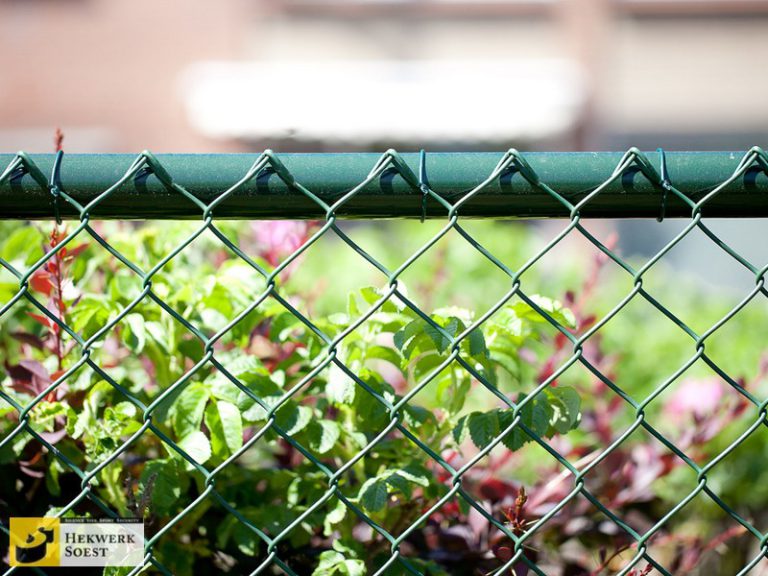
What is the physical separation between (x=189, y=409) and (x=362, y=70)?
418 inches

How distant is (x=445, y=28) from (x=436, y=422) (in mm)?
10815

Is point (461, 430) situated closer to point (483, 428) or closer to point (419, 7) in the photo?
point (483, 428)

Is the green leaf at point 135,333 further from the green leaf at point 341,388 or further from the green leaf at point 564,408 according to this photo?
the green leaf at point 564,408

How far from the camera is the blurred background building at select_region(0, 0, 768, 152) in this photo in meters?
11.2

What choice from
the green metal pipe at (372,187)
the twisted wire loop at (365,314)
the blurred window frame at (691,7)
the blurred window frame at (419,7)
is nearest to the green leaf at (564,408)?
the twisted wire loop at (365,314)

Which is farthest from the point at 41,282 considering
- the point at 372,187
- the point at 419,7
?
the point at 419,7

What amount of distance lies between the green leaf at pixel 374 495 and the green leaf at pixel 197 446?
220 mm

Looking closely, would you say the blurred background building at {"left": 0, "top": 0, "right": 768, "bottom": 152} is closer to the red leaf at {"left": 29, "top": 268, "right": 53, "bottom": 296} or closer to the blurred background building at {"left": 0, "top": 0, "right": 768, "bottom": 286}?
the blurred background building at {"left": 0, "top": 0, "right": 768, "bottom": 286}

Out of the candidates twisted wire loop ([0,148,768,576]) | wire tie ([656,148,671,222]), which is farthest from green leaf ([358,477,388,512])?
wire tie ([656,148,671,222])

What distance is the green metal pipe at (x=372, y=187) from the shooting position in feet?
3.73

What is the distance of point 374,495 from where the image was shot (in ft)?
3.92

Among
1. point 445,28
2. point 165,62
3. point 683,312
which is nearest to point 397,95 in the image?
point 445,28

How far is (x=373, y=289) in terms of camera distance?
1.22m
